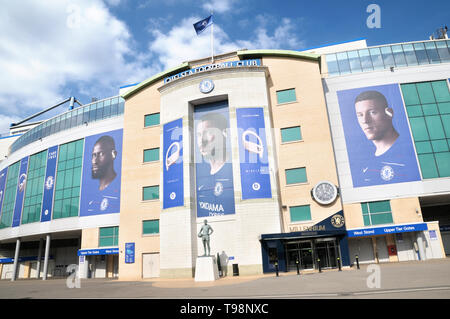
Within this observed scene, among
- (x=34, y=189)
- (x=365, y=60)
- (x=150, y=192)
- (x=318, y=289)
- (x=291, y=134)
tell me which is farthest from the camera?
(x=34, y=189)

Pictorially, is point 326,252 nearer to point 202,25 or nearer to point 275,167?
point 275,167

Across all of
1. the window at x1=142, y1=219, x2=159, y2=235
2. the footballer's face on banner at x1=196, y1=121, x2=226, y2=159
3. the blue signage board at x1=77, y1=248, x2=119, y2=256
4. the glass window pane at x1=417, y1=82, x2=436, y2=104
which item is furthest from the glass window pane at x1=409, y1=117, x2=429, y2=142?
the blue signage board at x1=77, y1=248, x2=119, y2=256

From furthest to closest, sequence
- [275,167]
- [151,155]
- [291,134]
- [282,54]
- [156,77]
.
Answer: [156,77]
[151,155]
[282,54]
[291,134]
[275,167]

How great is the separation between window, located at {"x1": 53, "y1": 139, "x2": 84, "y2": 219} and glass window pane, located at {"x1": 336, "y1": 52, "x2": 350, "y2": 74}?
38.8 meters

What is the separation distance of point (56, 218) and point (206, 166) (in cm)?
2658

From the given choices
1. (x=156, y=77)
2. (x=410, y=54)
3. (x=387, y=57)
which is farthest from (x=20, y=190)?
(x=410, y=54)

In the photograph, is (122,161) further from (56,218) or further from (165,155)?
(56,218)

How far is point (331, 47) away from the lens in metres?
50.3

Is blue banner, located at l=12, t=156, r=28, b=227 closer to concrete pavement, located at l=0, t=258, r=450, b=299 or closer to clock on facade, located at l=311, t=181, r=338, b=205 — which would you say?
concrete pavement, located at l=0, t=258, r=450, b=299

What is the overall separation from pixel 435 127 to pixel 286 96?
58.1 feet

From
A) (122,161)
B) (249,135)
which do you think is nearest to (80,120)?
(122,161)

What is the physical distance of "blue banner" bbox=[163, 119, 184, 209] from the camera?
33438mm

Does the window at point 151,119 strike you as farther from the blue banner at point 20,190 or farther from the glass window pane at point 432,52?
the glass window pane at point 432,52

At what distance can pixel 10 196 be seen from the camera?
56031 millimetres
